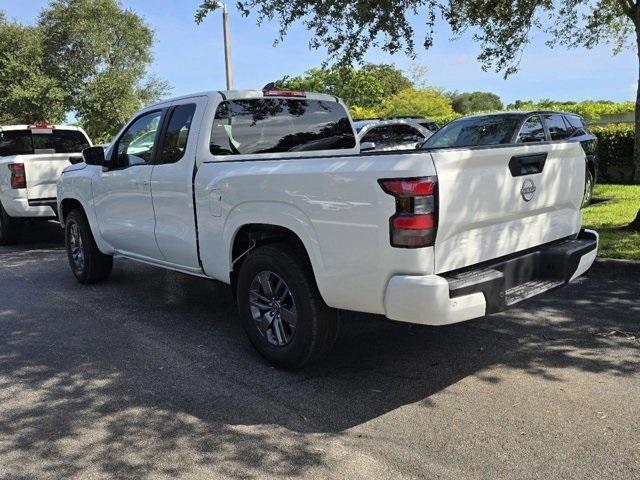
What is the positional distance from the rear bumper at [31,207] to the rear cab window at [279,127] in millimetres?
5626

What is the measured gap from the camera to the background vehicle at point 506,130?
947 centimetres

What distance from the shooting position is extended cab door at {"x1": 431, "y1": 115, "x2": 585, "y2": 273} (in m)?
3.47

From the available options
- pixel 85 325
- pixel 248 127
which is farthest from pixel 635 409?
pixel 85 325

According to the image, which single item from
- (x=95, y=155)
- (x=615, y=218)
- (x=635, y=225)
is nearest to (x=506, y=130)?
(x=615, y=218)

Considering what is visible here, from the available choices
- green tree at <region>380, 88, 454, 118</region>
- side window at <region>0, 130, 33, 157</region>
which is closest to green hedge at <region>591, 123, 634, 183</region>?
side window at <region>0, 130, 33, 157</region>

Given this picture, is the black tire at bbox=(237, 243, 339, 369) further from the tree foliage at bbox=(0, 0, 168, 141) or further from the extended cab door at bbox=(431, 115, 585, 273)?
the tree foliage at bbox=(0, 0, 168, 141)

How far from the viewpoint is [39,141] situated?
34.3ft

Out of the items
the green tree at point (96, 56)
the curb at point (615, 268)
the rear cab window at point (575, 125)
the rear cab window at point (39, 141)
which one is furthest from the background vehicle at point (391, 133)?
the green tree at point (96, 56)

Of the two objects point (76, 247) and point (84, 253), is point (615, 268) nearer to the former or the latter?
point (84, 253)

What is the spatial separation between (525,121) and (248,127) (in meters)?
5.93

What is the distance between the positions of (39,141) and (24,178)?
1.37 m

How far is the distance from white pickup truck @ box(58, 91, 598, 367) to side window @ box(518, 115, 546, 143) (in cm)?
473

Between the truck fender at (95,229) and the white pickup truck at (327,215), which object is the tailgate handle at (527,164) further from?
the truck fender at (95,229)

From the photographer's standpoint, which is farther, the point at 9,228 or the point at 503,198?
the point at 9,228
